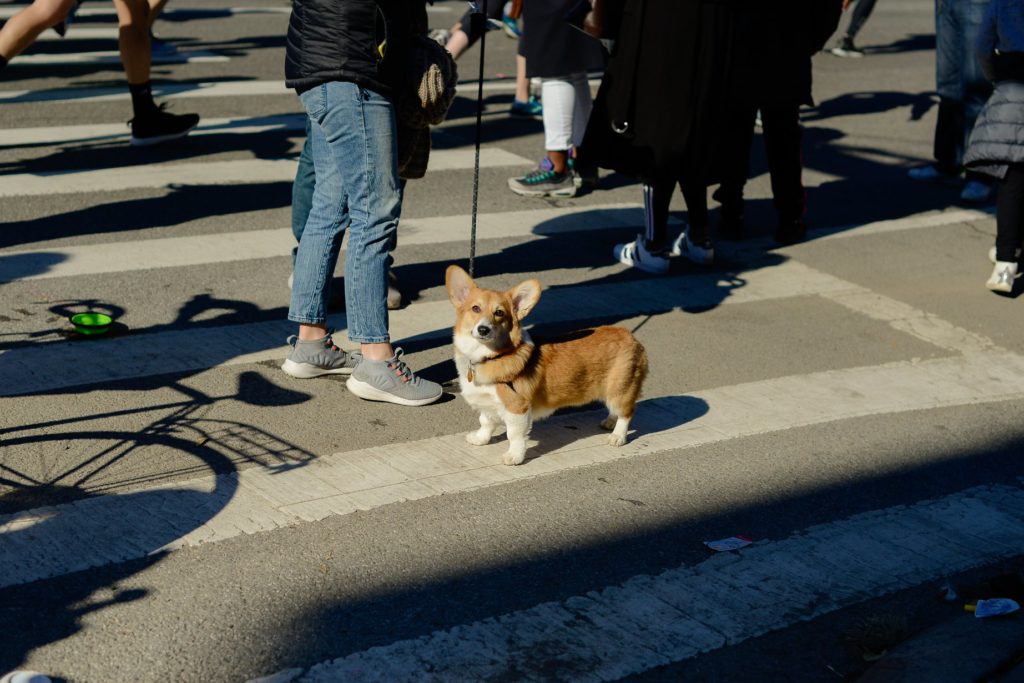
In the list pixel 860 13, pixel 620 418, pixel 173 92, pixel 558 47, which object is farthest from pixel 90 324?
pixel 860 13

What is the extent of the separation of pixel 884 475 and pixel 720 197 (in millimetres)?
3679

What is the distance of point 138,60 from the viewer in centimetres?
883

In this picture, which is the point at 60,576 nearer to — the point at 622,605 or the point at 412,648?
the point at 412,648

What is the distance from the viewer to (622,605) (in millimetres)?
3773

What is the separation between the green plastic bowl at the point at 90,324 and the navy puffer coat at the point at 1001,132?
193 inches

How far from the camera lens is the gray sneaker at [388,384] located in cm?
520

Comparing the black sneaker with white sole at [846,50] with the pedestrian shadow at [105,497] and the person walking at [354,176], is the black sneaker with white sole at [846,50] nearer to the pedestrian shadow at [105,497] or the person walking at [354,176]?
the person walking at [354,176]

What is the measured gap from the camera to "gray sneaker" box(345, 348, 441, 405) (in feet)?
17.0

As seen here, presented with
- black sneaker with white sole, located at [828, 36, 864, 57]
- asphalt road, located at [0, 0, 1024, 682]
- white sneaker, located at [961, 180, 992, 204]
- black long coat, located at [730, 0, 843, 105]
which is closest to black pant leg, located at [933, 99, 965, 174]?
white sneaker, located at [961, 180, 992, 204]

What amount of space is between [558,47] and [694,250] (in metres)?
1.86

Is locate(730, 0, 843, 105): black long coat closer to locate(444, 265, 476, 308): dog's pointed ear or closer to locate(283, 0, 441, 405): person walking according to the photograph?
locate(283, 0, 441, 405): person walking

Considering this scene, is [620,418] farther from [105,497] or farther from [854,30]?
[854,30]

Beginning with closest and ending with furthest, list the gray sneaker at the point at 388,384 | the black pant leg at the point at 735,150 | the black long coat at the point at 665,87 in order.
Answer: the gray sneaker at the point at 388,384 → the black long coat at the point at 665,87 → the black pant leg at the point at 735,150

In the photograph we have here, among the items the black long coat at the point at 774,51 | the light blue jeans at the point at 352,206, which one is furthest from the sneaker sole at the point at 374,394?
the black long coat at the point at 774,51
